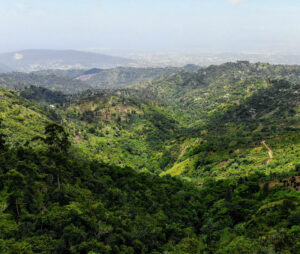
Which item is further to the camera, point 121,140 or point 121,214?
point 121,140

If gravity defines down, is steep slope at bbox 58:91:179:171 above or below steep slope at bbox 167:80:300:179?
below

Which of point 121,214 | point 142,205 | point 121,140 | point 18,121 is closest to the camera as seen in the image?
point 121,214

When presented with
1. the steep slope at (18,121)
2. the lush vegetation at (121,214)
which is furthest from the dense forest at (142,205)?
the steep slope at (18,121)

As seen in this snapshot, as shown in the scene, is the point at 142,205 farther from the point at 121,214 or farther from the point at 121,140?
the point at 121,140

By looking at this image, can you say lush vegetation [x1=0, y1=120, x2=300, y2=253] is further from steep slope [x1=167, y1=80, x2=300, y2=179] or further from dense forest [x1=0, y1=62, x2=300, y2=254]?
steep slope [x1=167, y1=80, x2=300, y2=179]

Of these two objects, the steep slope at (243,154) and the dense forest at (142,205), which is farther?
the steep slope at (243,154)

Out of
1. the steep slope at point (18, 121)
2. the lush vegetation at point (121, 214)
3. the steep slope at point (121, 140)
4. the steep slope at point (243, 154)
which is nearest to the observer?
the lush vegetation at point (121, 214)

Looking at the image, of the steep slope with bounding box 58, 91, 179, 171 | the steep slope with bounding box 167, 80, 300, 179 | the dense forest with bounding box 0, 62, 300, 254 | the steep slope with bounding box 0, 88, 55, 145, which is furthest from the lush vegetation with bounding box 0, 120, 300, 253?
the steep slope with bounding box 58, 91, 179, 171

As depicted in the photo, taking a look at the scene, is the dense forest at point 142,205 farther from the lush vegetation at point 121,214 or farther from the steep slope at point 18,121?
the steep slope at point 18,121

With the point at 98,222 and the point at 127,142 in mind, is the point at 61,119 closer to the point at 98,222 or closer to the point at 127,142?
the point at 127,142

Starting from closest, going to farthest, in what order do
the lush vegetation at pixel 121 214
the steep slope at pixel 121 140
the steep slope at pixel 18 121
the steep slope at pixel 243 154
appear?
1. the lush vegetation at pixel 121 214
2. the steep slope at pixel 243 154
3. the steep slope at pixel 18 121
4. the steep slope at pixel 121 140

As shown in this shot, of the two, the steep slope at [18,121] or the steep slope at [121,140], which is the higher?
the steep slope at [18,121]

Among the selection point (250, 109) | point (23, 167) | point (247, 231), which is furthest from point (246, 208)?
point (250, 109)

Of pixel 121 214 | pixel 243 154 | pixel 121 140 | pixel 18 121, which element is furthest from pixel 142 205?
pixel 121 140
